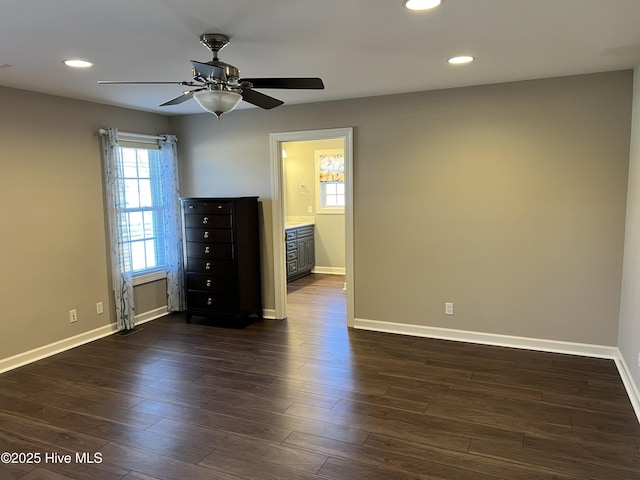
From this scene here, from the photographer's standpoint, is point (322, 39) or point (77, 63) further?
point (77, 63)

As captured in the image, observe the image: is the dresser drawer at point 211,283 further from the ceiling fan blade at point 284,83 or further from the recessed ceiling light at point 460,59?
the recessed ceiling light at point 460,59

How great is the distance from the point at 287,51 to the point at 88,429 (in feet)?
8.87

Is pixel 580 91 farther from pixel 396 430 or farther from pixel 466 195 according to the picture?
pixel 396 430

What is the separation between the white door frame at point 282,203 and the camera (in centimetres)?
457

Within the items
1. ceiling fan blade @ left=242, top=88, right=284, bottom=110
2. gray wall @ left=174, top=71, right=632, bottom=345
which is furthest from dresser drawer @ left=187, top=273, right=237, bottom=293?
ceiling fan blade @ left=242, top=88, right=284, bottom=110

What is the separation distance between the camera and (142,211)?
5.15 metres

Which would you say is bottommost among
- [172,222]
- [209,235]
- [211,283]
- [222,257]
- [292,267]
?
[292,267]

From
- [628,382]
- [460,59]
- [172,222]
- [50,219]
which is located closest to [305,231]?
[172,222]

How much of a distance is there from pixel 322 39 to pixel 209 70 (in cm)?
73

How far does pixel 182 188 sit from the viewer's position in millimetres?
5547

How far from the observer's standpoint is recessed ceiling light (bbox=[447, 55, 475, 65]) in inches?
121

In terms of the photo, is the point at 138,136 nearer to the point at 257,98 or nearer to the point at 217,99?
the point at 257,98

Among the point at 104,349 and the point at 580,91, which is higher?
the point at 580,91

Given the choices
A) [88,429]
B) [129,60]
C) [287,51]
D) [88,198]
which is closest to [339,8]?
[287,51]
